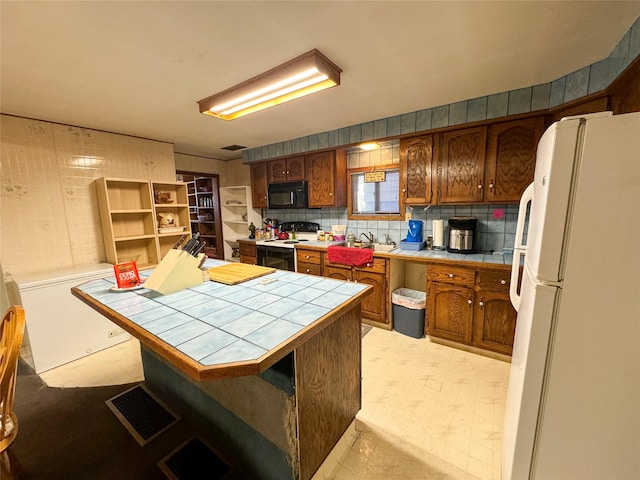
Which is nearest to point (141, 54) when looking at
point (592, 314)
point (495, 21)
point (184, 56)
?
point (184, 56)

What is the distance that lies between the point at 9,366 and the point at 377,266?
268 centimetres

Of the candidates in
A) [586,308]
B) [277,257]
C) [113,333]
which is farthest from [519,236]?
[113,333]

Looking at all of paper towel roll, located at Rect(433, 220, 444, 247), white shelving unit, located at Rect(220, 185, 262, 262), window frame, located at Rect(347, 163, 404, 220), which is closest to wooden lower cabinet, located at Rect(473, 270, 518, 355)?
paper towel roll, located at Rect(433, 220, 444, 247)

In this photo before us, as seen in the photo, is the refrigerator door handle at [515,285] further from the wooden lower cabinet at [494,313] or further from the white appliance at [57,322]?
the white appliance at [57,322]

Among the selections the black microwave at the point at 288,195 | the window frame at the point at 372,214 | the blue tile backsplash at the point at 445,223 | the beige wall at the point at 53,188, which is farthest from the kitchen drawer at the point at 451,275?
the beige wall at the point at 53,188

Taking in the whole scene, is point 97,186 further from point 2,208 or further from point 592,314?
point 592,314

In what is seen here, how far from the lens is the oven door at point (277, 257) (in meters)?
3.69

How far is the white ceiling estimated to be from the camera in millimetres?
1273

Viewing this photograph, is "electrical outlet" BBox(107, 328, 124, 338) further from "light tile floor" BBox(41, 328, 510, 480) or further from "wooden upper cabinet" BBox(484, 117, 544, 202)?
"wooden upper cabinet" BBox(484, 117, 544, 202)

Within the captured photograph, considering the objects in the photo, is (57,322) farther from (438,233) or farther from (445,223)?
(445,223)

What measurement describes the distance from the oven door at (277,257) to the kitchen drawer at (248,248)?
5.8 inches

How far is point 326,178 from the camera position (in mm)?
3584

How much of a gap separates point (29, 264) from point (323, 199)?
3228mm

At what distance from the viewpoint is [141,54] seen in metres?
1.58
